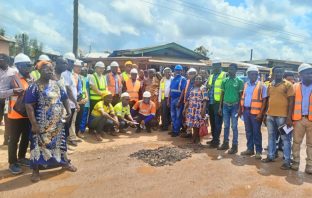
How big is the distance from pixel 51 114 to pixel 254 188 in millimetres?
3499

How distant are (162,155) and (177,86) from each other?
2.69 metres

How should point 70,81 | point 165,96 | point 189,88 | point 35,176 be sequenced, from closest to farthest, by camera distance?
1. point 35,176
2. point 70,81
3. point 189,88
4. point 165,96

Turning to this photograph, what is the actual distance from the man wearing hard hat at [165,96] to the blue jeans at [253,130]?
9.95 ft

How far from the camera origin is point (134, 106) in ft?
31.3

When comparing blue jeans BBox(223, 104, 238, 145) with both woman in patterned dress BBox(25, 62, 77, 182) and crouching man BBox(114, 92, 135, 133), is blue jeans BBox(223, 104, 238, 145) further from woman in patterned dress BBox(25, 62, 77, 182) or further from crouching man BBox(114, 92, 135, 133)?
woman in patterned dress BBox(25, 62, 77, 182)

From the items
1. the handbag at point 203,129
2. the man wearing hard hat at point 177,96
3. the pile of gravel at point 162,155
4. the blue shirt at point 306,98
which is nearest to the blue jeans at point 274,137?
the blue shirt at point 306,98

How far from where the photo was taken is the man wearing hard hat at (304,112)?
575 cm

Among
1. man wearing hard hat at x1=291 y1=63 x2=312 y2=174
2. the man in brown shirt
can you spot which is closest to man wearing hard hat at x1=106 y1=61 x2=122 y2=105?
the man in brown shirt

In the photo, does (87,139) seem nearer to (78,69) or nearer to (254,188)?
(78,69)

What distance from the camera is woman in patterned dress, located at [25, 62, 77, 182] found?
16.5 feet

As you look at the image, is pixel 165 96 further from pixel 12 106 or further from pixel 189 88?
pixel 12 106

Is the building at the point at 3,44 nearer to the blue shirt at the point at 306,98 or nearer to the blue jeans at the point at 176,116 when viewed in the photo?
the blue jeans at the point at 176,116

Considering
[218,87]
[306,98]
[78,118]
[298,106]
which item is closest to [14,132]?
[78,118]

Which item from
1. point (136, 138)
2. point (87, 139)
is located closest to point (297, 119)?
point (136, 138)
